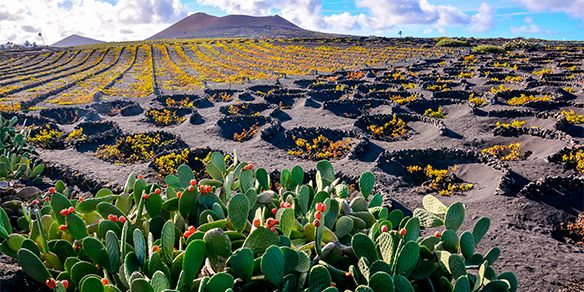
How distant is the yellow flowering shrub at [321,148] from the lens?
40.4 feet

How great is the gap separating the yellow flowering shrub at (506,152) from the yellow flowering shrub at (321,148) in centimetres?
382

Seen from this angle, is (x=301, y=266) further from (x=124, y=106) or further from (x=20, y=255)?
(x=124, y=106)

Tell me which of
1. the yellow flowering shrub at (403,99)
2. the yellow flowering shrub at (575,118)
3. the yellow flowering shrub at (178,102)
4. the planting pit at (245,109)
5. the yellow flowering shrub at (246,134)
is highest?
the yellow flowering shrub at (575,118)

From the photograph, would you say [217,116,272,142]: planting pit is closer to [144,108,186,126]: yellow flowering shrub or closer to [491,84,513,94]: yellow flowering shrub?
[144,108,186,126]: yellow flowering shrub

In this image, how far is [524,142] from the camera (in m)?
12.6

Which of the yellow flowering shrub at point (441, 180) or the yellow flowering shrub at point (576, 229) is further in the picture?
the yellow flowering shrub at point (441, 180)

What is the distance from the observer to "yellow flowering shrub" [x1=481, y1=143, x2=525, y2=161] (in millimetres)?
11469

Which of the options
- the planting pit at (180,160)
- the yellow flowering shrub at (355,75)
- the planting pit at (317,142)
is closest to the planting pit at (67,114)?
the planting pit at (180,160)

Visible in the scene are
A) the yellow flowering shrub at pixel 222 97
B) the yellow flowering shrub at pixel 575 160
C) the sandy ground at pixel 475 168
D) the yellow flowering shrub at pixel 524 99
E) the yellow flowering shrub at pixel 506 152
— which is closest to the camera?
the sandy ground at pixel 475 168

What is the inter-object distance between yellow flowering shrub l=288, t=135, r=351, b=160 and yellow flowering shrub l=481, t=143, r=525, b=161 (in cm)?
382

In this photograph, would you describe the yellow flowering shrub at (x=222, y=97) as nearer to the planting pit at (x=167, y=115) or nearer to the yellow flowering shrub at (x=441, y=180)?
the planting pit at (x=167, y=115)

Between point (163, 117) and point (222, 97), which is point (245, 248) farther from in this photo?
point (222, 97)

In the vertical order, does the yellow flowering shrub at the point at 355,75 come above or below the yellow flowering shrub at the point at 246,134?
above

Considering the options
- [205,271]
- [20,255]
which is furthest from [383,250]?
[20,255]
